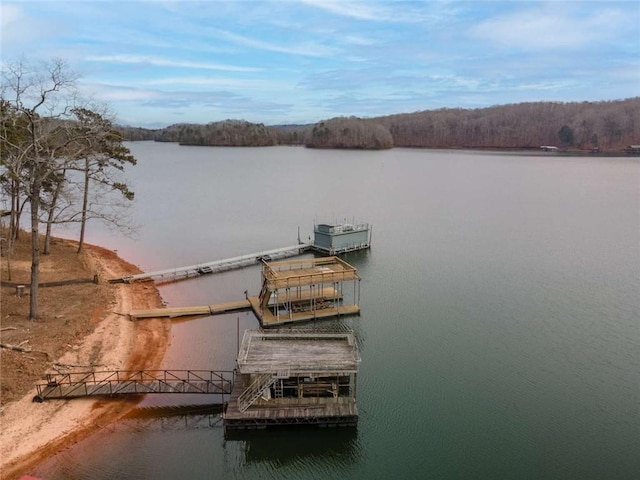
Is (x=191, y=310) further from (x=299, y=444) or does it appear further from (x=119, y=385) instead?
(x=299, y=444)

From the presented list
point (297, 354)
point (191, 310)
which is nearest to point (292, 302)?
point (191, 310)

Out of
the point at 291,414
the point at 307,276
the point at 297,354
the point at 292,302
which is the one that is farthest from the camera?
the point at 292,302

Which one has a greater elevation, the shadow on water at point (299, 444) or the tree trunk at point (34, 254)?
the tree trunk at point (34, 254)

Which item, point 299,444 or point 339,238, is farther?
point 339,238

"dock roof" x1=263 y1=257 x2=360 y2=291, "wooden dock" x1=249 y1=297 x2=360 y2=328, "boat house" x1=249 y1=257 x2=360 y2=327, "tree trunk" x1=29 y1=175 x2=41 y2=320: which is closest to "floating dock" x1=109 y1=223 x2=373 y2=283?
"boat house" x1=249 y1=257 x2=360 y2=327

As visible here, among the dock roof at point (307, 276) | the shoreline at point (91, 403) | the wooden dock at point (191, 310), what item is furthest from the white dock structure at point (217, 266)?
the dock roof at point (307, 276)

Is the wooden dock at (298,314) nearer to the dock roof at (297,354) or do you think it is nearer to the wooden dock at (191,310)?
the wooden dock at (191,310)
